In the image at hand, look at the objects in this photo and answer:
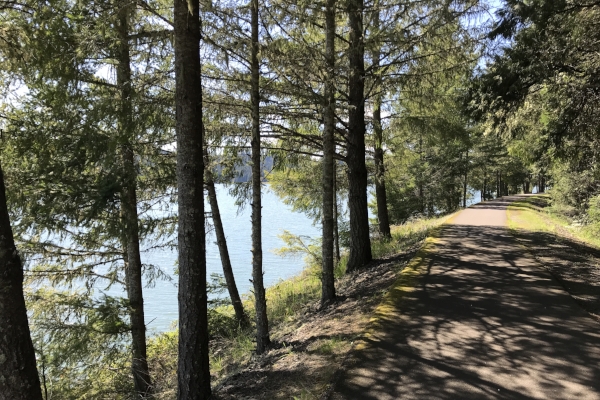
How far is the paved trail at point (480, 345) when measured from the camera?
3.66m

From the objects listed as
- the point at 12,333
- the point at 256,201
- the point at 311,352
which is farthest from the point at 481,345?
the point at 12,333

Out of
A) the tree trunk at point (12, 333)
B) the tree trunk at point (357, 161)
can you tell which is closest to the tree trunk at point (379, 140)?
the tree trunk at point (357, 161)

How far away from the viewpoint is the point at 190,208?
4.29 meters

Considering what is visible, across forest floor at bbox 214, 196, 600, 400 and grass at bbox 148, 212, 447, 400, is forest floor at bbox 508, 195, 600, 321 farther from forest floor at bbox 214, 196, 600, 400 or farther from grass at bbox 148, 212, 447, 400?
grass at bbox 148, 212, 447, 400

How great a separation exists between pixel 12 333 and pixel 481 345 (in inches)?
207

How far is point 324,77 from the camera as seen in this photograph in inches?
266

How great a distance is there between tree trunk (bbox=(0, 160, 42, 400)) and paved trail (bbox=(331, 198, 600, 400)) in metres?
3.32

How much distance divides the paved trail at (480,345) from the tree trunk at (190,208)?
5.54 feet

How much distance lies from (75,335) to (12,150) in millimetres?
3373

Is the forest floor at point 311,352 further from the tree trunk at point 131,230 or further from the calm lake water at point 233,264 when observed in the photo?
the calm lake water at point 233,264

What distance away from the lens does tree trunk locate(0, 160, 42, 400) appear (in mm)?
4023

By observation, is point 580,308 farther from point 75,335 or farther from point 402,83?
point 75,335

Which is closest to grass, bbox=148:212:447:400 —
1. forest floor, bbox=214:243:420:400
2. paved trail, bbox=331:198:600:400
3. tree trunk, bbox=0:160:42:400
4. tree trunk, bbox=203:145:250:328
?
forest floor, bbox=214:243:420:400

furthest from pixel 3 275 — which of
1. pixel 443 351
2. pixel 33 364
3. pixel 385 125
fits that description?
pixel 385 125
